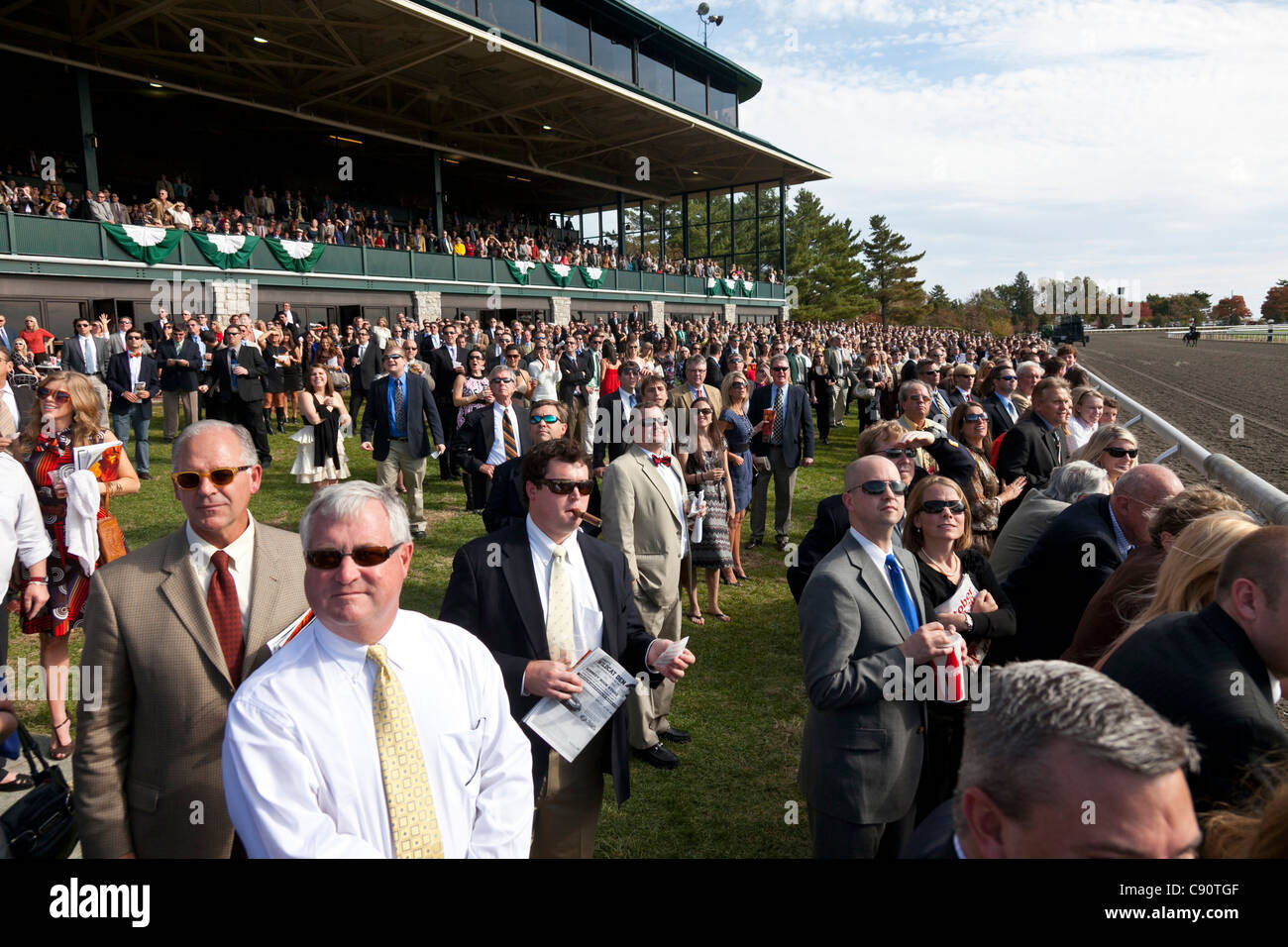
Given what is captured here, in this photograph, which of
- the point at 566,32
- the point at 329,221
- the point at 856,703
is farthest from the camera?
the point at 566,32

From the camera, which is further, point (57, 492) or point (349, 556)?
point (57, 492)

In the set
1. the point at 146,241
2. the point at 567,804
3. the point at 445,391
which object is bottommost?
the point at 567,804

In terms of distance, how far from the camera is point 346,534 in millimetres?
1994

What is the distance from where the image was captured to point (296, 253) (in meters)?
24.3

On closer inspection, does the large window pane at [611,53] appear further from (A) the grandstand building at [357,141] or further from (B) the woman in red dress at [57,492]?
(B) the woman in red dress at [57,492]

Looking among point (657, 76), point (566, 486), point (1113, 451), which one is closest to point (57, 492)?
point (566, 486)

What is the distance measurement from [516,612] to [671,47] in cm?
4169

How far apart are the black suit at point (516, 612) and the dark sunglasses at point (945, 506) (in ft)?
5.08

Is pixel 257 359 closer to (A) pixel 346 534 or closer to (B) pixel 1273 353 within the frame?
(A) pixel 346 534

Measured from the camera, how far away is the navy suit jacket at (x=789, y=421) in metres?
9.32

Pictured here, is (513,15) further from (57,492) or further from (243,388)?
(57,492)

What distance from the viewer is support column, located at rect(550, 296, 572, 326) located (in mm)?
34469

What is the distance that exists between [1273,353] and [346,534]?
56.6 meters

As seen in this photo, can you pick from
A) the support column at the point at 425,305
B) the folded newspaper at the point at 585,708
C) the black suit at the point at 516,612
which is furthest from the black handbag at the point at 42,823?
the support column at the point at 425,305
